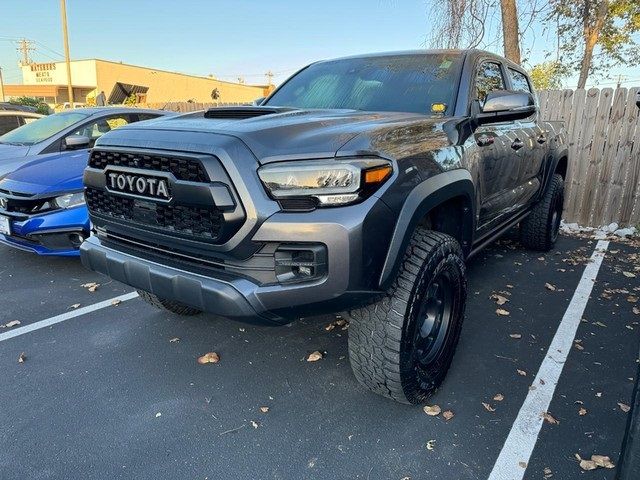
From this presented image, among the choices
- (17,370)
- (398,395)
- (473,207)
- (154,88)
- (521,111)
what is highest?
(154,88)

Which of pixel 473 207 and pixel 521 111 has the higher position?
pixel 521 111

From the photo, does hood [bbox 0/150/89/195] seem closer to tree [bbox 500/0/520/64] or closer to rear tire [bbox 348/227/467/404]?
rear tire [bbox 348/227/467/404]

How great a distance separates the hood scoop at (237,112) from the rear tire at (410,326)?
40.6 inches

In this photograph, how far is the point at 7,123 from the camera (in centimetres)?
776

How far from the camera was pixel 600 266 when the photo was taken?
15.6ft

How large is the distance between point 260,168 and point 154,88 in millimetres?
41370

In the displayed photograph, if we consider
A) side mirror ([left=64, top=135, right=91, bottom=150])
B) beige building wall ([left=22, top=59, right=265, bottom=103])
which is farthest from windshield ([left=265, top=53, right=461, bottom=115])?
beige building wall ([left=22, top=59, right=265, bottom=103])

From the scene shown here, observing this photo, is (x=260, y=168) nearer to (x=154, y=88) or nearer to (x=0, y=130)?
(x=0, y=130)

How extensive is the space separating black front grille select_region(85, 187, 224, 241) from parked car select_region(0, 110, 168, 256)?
1908mm

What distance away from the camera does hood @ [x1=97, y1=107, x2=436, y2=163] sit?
1.89 m

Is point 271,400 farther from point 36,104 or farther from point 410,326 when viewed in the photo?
point 36,104

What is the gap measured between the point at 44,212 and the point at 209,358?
2.33 meters

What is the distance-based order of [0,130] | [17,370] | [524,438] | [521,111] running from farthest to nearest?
[0,130]
[521,111]
[17,370]
[524,438]

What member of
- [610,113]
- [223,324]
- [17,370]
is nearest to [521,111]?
[223,324]
